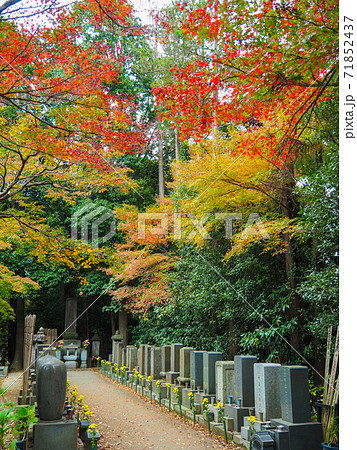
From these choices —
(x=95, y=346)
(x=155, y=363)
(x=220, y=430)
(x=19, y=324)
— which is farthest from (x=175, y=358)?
(x=19, y=324)

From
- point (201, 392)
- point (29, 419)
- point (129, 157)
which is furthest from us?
point (129, 157)

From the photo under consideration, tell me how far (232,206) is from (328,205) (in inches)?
127

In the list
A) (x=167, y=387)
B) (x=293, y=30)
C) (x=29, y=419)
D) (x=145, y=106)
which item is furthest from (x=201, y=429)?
(x=145, y=106)

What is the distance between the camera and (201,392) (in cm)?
772

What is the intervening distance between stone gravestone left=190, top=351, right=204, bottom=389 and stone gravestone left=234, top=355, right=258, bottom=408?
160cm

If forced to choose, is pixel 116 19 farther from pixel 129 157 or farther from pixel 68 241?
pixel 129 157

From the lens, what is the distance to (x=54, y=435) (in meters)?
4.68

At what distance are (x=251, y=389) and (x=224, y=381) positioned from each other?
2.25 feet

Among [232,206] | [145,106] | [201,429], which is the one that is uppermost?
[145,106]

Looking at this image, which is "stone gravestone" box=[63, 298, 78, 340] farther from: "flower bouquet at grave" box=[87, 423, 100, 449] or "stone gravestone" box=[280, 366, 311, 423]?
"stone gravestone" box=[280, 366, 311, 423]

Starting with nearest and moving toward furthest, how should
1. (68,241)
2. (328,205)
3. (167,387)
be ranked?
(328,205) < (68,241) < (167,387)

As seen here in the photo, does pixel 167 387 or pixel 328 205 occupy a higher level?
pixel 328 205

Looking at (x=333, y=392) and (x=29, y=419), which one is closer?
(x=29, y=419)

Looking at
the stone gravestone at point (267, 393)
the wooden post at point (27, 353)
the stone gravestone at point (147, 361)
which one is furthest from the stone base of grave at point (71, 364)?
the stone gravestone at point (267, 393)
